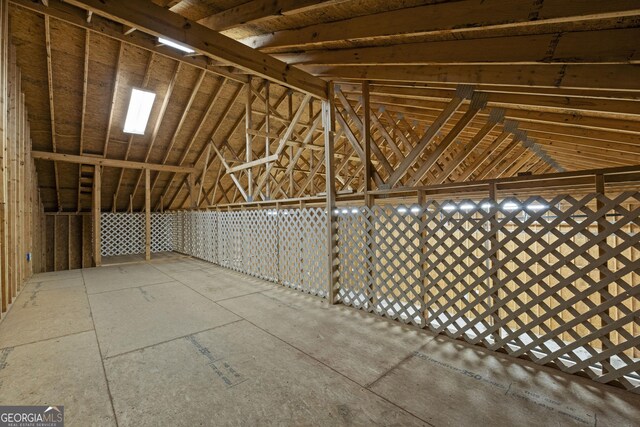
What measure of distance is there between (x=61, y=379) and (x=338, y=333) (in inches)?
86.1

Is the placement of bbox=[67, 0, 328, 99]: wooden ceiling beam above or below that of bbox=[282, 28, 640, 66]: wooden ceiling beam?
above

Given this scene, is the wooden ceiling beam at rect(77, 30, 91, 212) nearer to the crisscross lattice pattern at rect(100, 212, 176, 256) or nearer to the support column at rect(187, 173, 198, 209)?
the support column at rect(187, 173, 198, 209)

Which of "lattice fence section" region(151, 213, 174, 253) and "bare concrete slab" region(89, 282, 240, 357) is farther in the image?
"lattice fence section" region(151, 213, 174, 253)

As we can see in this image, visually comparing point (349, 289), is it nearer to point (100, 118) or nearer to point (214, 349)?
point (214, 349)

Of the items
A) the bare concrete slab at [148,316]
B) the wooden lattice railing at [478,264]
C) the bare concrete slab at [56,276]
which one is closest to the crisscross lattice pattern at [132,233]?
the bare concrete slab at [56,276]

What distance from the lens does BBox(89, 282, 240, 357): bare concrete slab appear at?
2.62m

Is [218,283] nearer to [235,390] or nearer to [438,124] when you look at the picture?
[235,390]

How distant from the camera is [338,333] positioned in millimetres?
2744

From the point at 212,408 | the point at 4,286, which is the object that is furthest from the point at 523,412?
the point at 4,286

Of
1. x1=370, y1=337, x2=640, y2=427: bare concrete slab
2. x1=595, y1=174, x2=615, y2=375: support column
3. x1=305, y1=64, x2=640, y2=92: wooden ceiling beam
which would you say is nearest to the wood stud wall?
x1=305, y1=64, x2=640, y2=92: wooden ceiling beam

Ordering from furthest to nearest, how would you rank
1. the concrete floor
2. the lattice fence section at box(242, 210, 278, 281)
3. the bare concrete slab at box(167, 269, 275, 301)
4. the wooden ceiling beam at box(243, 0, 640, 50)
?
the lattice fence section at box(242, 210, 278, 281) → the bare concrete slab at box(167, 269, 275, 301) → the concrete floor → the wooden ceiling beam at box(243, 0, 640, 50)

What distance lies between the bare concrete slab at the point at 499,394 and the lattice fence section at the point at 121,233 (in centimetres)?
1017

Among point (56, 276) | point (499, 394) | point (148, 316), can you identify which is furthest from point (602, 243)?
point (56, 276)

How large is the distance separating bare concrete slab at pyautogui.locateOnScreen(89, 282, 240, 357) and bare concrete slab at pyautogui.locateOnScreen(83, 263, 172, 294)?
45cm
